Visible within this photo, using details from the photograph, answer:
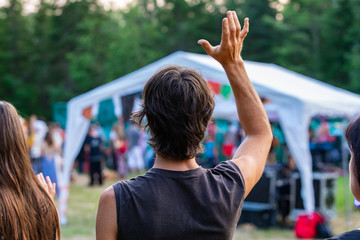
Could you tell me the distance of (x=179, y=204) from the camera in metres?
1.36

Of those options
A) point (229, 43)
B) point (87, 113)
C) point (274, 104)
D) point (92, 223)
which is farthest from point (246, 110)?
point (92, 223)

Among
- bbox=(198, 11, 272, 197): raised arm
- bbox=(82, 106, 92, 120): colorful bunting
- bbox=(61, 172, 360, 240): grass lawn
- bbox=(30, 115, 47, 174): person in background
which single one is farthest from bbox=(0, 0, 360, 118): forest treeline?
bbox=(198, 11, 272, 197): raised arm

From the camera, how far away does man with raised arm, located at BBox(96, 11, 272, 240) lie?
1.32 meters

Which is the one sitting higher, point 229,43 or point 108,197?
point 229,43

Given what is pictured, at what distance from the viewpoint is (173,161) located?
1426 mm

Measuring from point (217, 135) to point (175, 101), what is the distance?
13.9 meters

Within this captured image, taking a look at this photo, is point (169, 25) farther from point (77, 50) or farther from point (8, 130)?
point (8, 130)

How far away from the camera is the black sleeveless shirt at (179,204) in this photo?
1.31 m

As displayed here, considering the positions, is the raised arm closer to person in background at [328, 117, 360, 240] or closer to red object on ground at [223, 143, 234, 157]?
person in background at [328, 117, 360, 240]

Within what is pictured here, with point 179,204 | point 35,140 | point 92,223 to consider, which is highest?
point 179,204

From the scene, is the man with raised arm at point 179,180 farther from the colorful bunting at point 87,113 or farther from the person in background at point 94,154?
the person in background at point 94,154

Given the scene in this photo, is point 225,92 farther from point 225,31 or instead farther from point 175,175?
point 175,175

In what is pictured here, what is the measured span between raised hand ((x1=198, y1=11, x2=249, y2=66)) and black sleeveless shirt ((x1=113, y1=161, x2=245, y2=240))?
396 mm

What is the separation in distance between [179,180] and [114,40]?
3917cm
